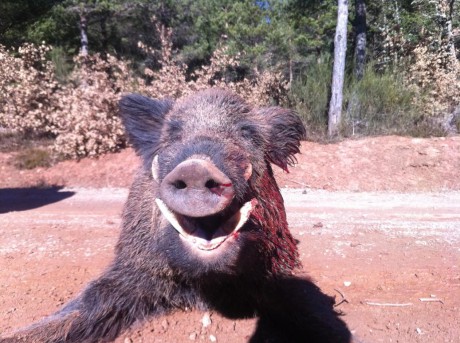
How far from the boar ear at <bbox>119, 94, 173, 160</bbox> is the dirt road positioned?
134cm

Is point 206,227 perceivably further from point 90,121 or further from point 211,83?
point 211,83

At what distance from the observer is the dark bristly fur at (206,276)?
2639 millimetres

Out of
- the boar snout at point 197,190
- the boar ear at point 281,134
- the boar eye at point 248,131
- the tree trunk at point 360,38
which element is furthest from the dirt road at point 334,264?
the tree trunk at point 360,38

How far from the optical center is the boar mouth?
200 cm

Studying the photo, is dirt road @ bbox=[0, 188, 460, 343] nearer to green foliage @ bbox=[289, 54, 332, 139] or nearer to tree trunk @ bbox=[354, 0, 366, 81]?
green foliage @ bbox=[289, 54, 332, 139]

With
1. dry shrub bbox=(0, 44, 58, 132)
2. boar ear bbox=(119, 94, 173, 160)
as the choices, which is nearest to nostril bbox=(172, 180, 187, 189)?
boar ear bbox=(119, 94, 173, 160)

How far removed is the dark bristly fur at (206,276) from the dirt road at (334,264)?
18 cm

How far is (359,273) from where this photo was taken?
3920mm

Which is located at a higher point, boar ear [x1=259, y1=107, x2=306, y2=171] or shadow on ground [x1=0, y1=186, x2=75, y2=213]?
boar ear [x1=259, y1=107, x2=306, y2=171]

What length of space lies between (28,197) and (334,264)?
22.3ft

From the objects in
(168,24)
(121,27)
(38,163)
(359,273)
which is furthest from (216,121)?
(121,27)

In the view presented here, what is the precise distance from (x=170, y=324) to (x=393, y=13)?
17.2 meters

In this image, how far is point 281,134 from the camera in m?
3.08

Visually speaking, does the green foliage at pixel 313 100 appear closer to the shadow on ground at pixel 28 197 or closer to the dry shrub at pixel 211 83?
the dry shrub at pixel 211 83
